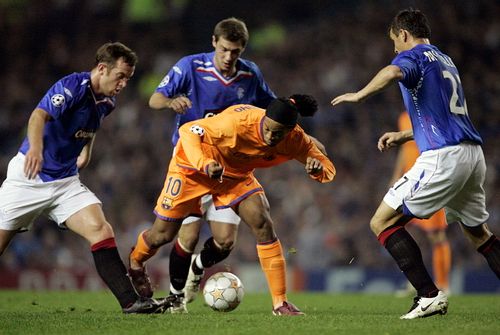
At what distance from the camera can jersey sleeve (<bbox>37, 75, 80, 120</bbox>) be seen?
21.9 feet

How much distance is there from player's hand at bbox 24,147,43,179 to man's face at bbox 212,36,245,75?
1921 millimetres

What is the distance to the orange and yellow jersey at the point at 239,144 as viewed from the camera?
6.75 metres

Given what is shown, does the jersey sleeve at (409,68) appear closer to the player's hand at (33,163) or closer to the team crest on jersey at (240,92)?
the team crest on jersey at (240,92)

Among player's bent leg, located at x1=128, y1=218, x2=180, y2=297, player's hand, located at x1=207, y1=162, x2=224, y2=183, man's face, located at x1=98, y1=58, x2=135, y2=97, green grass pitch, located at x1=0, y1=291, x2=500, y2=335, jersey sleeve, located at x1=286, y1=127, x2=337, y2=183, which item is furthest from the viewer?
player's bent leg, located at x1=128, y1=218, x2=180, y2=297

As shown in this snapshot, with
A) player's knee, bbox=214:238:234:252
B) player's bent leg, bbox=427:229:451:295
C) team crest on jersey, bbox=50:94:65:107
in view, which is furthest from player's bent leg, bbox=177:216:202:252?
player's bent leg, bbox=427:229:451:295

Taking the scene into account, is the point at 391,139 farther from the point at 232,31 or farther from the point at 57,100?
the point at 57,100

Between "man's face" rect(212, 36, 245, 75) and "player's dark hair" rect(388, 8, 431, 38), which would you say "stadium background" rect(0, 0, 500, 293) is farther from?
"player's dark hair" rect(388, 8, 431, 38)

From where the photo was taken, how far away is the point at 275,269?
680cm

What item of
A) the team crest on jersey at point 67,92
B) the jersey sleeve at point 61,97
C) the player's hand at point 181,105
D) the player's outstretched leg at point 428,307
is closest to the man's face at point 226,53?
the player's hand at point 181,105

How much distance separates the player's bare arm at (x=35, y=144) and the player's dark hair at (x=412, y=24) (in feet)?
9.13

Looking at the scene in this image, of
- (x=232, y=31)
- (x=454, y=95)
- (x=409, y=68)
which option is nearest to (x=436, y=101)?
(x=454, y=95)

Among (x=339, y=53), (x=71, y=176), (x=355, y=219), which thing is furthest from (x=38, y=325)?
(x=339, y=53)

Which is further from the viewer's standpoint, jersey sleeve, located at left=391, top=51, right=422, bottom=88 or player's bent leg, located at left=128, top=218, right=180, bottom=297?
player's bent leg, located at left=128, top=218, right=180, bottom=297

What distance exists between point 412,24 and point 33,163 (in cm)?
301
